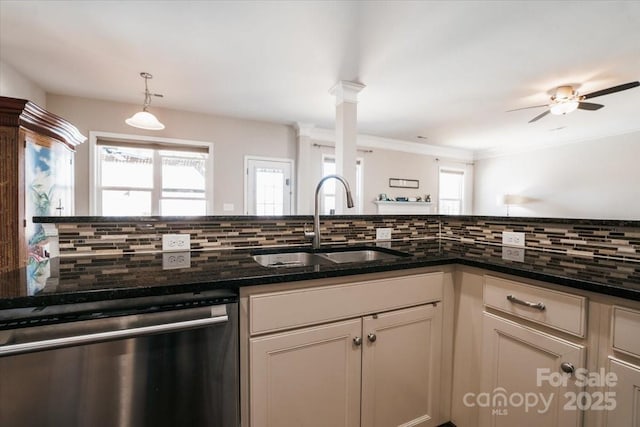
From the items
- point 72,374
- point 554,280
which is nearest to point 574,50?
point 554,280

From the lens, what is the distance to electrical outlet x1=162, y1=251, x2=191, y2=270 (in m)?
1.03

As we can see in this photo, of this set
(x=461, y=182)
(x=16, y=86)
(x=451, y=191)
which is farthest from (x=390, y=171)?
(x=16, y=86)

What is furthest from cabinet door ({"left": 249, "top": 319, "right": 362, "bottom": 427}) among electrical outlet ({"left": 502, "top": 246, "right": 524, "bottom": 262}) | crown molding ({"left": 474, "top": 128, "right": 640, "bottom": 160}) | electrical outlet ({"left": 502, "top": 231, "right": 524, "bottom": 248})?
crown molding ({"left": 474, "top": 128, "right": 640, "bottom": 160})

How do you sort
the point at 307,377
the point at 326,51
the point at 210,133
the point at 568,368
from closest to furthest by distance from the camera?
the point at 568,368, the point at 307,377, the point at 326,51, the point at 210,133

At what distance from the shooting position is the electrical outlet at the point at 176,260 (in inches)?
40.4

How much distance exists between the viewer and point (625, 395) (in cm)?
80

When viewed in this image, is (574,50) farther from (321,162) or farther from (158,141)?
(158,141)

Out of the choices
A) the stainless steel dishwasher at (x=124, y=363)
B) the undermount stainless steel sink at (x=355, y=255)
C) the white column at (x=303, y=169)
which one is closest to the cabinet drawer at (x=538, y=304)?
the undermount stainless steel sink at (x=355, y=255)

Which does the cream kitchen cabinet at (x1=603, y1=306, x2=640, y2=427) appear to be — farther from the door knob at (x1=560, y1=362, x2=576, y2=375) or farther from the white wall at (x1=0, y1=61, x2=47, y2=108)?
the white wall at (x1=0, y1=61, x2=47, y2=108)

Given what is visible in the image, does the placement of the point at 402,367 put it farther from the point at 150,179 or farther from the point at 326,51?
the point at 150,179

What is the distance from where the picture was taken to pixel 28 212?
2.13 m

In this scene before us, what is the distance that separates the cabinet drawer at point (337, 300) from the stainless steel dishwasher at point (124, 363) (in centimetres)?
11

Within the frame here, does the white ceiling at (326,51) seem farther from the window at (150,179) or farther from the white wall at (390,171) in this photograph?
the white wall at (390,171)

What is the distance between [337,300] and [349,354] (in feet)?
0.76
